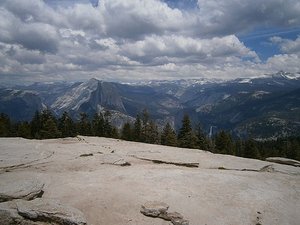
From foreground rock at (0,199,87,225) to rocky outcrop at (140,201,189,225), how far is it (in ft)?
13.7

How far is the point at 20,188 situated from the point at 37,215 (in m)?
3.72

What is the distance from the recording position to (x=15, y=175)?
23.8m

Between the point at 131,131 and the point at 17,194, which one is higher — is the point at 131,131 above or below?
below

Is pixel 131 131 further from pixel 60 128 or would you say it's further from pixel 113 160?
pixel 113 160

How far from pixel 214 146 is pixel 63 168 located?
93.4 metres

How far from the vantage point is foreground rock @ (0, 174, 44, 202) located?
19.1 m

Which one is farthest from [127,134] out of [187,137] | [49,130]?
[49,130]

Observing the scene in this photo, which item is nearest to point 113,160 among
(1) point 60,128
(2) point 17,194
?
(2) point 17,194

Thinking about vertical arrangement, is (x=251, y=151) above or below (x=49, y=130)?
below

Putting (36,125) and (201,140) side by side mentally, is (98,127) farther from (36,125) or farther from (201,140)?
(201,140)

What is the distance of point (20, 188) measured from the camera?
792 inches

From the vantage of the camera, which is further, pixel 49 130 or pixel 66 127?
pixel 66 127

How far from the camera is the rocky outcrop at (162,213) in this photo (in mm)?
19016

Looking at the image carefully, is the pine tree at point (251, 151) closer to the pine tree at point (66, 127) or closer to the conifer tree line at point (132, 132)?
the conifer tree line at point (132, 132)
